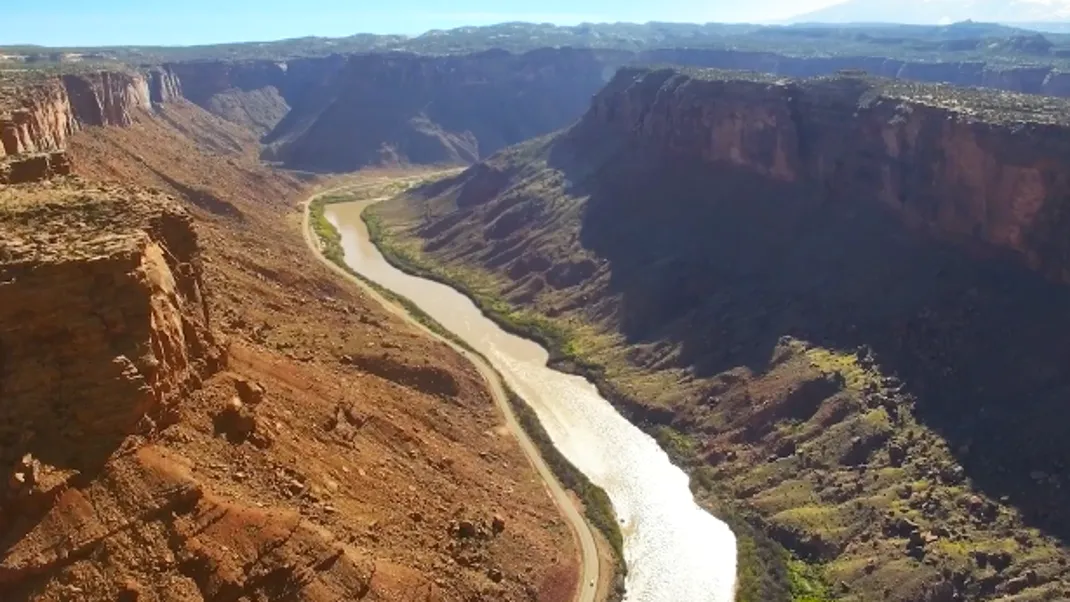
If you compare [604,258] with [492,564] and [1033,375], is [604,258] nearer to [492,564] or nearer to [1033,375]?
[1033,375]

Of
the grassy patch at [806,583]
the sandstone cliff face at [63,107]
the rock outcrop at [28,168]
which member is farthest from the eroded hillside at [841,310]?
the rock outcrop at [28,168]

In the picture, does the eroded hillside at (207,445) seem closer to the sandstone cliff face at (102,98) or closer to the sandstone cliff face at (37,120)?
the sandstone cliff face at (37,120)

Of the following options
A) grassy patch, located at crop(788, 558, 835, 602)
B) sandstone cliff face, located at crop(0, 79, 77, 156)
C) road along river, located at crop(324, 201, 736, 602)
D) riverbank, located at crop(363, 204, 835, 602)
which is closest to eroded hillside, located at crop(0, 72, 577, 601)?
road along river, located at crop(324, 201, 736, 602)

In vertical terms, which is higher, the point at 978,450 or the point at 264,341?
the point at 264,341

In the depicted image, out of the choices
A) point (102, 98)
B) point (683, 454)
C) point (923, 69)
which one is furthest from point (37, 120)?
point (923, 69)

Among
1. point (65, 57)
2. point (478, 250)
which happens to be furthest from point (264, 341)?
point (65, 57)

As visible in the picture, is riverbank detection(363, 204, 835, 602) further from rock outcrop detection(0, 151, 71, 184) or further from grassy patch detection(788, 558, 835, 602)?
rock outcrop detection(0, 151, 71, 184)
